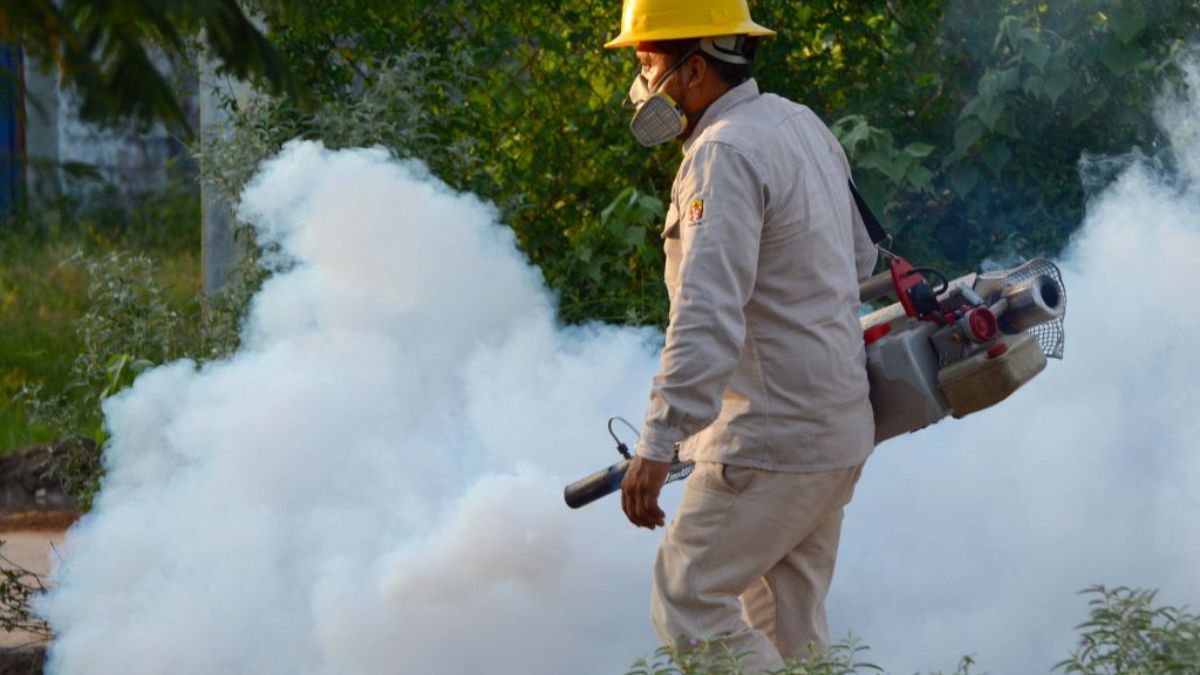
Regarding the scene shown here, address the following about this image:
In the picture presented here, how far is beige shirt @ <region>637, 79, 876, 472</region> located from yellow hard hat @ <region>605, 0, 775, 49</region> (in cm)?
13

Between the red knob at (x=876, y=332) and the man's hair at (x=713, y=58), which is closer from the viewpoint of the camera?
the man's hair at (x=713, y=58)

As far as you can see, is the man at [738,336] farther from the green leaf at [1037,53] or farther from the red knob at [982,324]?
the green leaf at [1037,53]

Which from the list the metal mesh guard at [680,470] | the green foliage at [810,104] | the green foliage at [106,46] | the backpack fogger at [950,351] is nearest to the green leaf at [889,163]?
the green foliage at [810,104]

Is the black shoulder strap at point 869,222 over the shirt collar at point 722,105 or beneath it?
beneath

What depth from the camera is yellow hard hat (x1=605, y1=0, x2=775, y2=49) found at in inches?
140

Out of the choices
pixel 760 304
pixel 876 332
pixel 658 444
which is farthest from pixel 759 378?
pixel 876 332

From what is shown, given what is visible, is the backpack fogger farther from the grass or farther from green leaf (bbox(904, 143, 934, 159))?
the grass

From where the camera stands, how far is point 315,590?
449 cm

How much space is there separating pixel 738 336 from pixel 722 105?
0.52 m

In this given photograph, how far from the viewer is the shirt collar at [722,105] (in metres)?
3.57

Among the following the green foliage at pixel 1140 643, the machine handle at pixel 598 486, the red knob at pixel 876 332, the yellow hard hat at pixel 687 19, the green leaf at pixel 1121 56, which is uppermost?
the green leaf at pixel 1121 56

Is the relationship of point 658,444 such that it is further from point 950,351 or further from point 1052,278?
point 1052,278

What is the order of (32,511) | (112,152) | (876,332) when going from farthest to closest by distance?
(112,152) → (32,511) → (876,332)

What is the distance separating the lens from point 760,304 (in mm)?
3504
